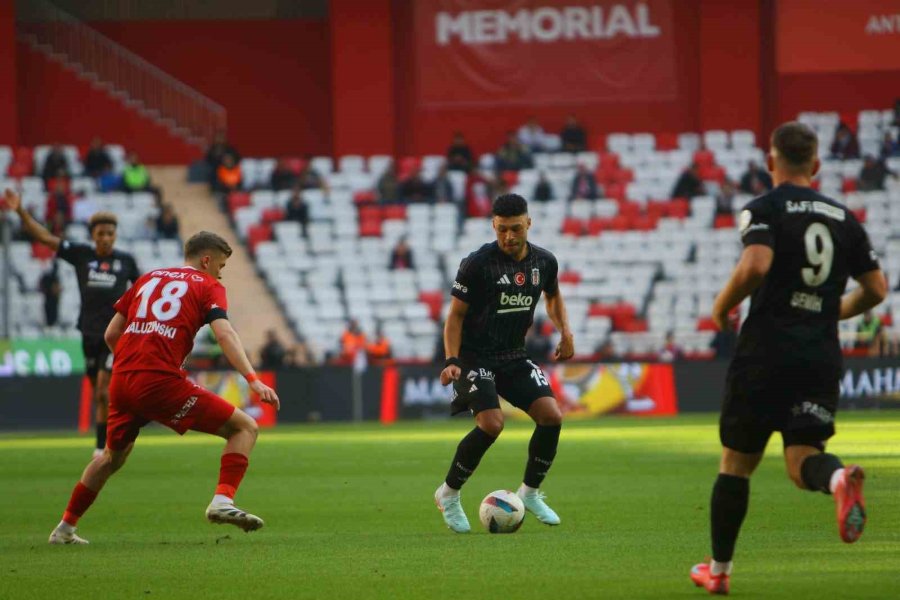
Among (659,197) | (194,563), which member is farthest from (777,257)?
(659,197)

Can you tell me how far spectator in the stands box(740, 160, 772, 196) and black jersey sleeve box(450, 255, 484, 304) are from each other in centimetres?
2330

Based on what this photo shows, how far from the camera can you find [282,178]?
113 ft

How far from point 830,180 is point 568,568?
27147 millimetres

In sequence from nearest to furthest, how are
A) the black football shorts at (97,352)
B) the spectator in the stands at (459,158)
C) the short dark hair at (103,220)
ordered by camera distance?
1. the short dark hair at (103,220)
2. the black football shorts at (97,352)
3. the spectator in the stands at (459,158)

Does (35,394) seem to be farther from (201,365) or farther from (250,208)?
(250,208)

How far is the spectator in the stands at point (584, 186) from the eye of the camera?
3384cm

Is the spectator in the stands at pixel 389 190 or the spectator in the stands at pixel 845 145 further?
the spectator in the stands at pixel 845 145

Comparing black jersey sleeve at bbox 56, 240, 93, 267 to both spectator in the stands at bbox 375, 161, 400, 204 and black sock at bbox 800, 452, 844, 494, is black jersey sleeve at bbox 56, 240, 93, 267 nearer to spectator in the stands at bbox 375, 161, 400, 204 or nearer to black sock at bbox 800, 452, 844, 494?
black sock at bbox 800, 452, 844, 494

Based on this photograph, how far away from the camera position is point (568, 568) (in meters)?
8.30

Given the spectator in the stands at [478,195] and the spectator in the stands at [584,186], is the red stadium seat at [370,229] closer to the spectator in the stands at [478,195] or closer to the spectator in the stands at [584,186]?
the spectator in the stands at [478,195]

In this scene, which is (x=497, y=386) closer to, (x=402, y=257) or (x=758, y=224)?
(x=758, y=224)

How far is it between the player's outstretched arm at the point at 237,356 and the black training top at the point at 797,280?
2.95m

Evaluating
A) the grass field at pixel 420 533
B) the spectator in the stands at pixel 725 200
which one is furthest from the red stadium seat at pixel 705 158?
the grass field at pixel 420 533

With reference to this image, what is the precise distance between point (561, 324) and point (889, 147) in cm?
2564
